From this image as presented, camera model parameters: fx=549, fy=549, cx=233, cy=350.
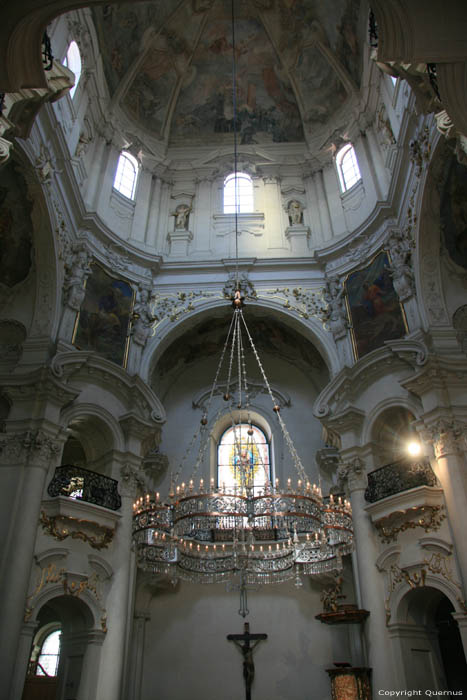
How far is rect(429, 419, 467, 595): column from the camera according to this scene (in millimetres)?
10023

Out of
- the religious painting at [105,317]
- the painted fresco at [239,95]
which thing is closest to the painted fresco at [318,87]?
the painted fresco at [239,95]

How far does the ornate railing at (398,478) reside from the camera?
11.0 metres

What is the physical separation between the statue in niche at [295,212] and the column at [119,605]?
957 centimetres

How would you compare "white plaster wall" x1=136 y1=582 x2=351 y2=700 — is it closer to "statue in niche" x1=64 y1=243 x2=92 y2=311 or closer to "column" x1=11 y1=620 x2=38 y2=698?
"column" x1=11 y1=620 x2=38 y2=698

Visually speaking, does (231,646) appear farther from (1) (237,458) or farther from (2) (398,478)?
(2) (398,478)

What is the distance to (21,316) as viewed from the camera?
42.7 feet

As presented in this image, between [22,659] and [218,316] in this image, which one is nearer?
[22,659]

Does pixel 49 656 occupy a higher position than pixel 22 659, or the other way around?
pixel 49 656

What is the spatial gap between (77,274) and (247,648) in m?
10.2

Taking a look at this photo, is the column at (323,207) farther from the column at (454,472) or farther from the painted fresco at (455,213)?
the column at (454,472)

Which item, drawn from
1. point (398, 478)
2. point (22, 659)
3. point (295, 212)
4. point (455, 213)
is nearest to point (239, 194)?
point (295, 212)

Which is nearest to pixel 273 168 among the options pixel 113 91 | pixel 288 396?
pixel 113 91

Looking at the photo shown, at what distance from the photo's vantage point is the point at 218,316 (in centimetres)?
1634

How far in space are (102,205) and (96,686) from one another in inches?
476
